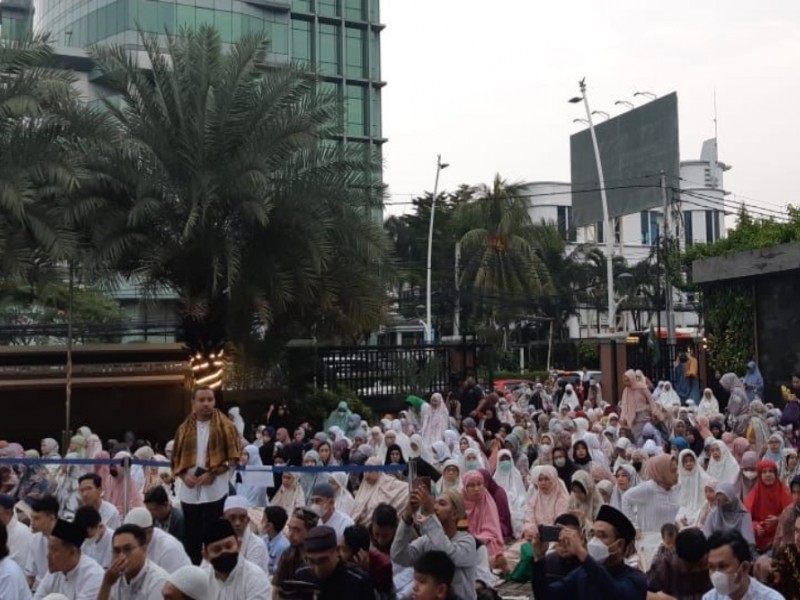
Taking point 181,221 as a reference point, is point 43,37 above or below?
above

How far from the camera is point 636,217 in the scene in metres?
62.9

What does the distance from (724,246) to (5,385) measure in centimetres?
1916

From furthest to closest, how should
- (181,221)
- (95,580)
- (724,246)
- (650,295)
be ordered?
(650,295) < (724,246) < (181,221) < (95,580)

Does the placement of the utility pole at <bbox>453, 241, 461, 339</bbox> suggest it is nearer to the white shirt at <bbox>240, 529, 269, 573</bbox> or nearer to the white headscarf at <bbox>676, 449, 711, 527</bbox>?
the white headscarf at <bbox>676, 449, 711, 527</bbox>

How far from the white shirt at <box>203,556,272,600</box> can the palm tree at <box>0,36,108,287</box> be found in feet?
34.9

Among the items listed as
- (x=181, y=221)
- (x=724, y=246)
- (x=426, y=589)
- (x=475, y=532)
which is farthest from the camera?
(x=724, y=246)

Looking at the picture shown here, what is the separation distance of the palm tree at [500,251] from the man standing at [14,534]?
35182 millimetres

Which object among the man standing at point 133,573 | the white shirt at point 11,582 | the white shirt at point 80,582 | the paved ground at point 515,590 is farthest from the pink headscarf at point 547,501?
the white shirt at point 11,582

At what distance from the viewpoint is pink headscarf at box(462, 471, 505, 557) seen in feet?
34.8

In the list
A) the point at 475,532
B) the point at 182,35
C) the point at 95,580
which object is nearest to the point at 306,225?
the point at 182,35

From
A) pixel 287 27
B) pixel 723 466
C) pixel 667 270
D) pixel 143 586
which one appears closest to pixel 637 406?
pixel 723 466

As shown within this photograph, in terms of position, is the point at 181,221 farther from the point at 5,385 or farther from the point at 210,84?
the point at 5,385

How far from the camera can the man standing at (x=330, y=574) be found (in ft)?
18.2

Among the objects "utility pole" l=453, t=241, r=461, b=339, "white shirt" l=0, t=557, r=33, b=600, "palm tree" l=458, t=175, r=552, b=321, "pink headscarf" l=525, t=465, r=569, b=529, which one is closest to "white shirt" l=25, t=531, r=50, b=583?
"white shirt" l=0, t=557, r=33, b=600
